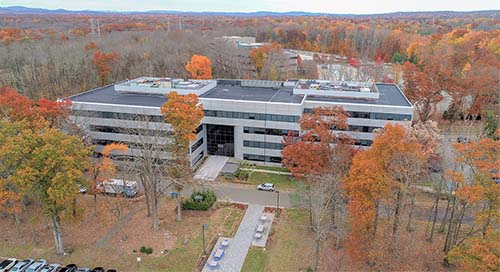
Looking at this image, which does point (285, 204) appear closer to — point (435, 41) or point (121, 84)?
point (121, 84)

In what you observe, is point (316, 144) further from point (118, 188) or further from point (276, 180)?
point (118, 188)

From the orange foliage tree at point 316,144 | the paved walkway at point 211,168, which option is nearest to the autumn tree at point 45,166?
the paved walkway at point 211,168

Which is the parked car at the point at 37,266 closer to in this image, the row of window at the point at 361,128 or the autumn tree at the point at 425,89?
the row of window at the point at 361,128

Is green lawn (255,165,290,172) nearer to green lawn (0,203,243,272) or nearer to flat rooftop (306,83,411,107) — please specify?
flat rooftop (306,83,411,107)

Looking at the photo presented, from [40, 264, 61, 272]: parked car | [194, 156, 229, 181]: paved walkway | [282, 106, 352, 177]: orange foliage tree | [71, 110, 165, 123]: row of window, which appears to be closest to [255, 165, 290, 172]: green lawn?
[194, 156, 229, 181]: paved walkway

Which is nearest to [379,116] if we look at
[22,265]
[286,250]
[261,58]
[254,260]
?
[286,250]
